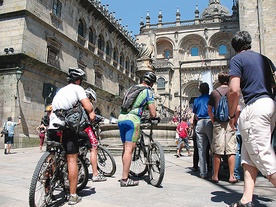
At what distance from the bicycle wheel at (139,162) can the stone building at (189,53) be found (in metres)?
33.1

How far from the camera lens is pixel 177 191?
391 cm

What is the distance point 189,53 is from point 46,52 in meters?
28.5

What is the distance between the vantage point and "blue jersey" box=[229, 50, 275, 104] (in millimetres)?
2760

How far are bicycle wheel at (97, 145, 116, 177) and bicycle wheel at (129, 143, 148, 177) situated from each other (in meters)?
0.42

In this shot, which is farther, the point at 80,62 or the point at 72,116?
the point at 80,62

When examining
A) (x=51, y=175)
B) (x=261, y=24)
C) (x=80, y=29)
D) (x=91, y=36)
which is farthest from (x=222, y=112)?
(x=91, y=36)

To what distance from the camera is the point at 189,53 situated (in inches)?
1682

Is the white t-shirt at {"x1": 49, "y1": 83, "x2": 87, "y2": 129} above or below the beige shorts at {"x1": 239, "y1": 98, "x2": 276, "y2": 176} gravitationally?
above

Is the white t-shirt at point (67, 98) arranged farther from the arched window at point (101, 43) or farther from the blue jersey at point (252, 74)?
the arched window at point (101, 43)

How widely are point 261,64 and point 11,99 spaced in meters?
15.3

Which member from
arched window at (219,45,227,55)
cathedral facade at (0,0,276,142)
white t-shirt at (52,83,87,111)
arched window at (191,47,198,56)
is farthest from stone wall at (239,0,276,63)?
white t-shirt at (52,83,87,111)

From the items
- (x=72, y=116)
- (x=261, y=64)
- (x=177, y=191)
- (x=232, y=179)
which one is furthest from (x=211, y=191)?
(x=72, y=116)

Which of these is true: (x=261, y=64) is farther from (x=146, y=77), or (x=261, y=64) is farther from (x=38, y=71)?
(x=38, y=71)

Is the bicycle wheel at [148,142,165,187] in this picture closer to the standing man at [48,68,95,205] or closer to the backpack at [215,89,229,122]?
the backpack at [215,89,229,122]
